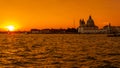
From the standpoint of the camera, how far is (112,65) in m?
22.1

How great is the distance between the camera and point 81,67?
2094 cm

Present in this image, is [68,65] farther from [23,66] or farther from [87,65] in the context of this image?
[23,66]

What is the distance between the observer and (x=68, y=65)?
21.7 m

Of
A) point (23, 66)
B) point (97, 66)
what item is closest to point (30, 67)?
point (23, 66)

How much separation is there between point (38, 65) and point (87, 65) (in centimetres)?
307

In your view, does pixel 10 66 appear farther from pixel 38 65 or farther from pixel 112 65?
pixel 112 65

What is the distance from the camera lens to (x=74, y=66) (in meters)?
21.3

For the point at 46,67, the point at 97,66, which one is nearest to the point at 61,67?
the point at 46,67

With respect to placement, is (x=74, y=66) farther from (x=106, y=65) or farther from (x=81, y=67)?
(x=106, y=65)

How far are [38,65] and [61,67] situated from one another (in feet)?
5.75

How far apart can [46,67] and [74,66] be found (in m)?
1.74

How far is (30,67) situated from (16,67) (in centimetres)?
86

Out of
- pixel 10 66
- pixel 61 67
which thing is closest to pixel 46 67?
pixel 61 67

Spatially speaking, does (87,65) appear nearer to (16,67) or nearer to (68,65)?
(68,65)
